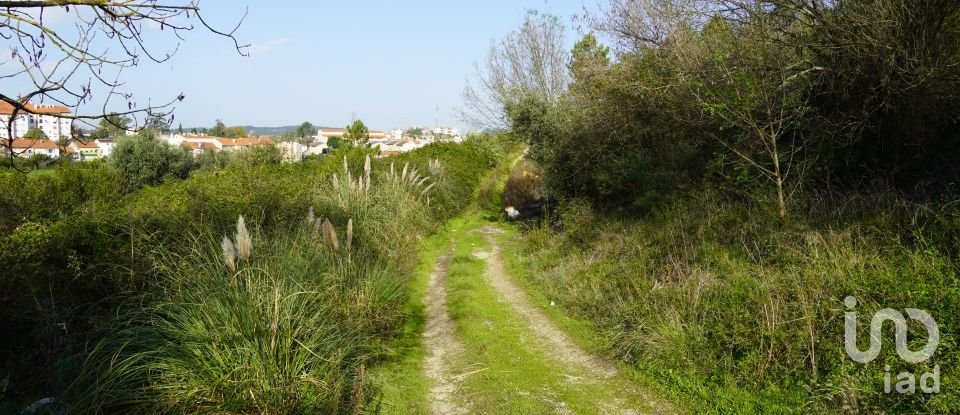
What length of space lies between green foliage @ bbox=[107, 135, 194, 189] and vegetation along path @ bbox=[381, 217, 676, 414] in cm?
2660

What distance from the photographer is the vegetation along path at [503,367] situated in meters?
4.87

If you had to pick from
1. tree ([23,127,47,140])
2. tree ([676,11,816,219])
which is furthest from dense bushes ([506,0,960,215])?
tree ([23,127,47,140])

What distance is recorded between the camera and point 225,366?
4148 millimetres

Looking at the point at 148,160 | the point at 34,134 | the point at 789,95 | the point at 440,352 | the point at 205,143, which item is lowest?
the point at 440,352

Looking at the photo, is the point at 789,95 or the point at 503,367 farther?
the point at 789,95

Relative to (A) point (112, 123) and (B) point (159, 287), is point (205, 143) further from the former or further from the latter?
(A) point (112, 123)

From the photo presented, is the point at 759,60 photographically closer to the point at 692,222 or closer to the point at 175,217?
the point at 692,222

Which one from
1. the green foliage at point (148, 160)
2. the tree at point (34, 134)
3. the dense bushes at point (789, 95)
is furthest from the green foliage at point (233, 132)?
the tree at point (34, 134)

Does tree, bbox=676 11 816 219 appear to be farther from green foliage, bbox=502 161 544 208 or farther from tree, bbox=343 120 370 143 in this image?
tree, bbox=343 120 370 143

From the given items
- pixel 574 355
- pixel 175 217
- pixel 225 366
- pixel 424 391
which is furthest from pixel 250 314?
pixel 574 355

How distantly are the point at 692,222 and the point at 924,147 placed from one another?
2938mm

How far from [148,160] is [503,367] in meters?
32.0

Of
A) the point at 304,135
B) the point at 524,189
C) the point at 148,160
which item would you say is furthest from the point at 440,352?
the point at 304,135

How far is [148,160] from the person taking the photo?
103 ft
